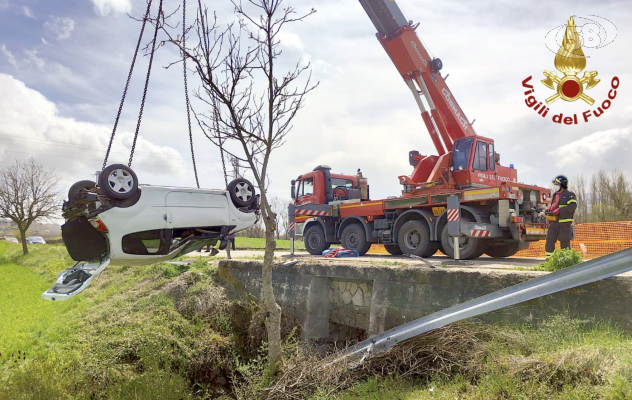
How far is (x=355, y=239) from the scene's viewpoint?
38.3 ft

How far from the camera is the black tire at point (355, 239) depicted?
1145 cm

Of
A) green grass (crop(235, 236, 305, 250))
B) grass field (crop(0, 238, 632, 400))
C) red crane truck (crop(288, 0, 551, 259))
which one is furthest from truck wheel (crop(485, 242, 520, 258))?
green grass (crop(235, 236, 305, 250))

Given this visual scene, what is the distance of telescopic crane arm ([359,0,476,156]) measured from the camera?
11.3 m

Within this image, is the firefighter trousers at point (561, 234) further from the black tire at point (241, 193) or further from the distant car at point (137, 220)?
the distant car at point (137, 220)

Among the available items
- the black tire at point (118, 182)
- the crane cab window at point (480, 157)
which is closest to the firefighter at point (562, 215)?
the crane cab window at point (480, 157)

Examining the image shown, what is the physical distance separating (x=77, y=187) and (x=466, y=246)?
22.9 feet

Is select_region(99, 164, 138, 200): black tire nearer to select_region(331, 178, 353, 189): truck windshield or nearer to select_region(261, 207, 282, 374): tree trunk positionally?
select_region(261, 207, 282, 374): tree trunk

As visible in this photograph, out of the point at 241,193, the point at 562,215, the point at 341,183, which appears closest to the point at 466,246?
the point at 562,215

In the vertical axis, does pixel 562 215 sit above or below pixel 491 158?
below

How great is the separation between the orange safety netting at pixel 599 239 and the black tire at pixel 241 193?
8306 millimetres

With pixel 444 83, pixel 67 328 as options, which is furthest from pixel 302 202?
pixel 67 328

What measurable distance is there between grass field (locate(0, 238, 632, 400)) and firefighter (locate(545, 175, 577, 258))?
11.4 ft

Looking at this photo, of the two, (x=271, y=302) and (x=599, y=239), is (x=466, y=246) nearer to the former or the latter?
(x=271, y=302)

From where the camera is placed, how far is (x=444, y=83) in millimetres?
11562
